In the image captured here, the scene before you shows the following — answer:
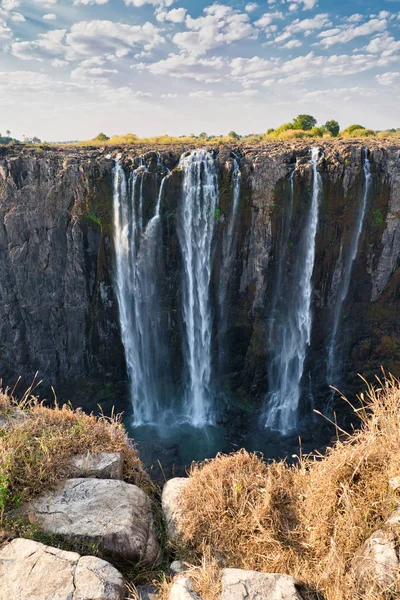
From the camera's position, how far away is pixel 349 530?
3.91m

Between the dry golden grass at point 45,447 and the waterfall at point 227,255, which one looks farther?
the waterfall at point 227,255

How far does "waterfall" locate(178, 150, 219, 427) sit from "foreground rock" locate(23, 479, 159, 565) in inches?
507

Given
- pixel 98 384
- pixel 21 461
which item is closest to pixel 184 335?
pixel 98 384

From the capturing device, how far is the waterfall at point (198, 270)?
1686 cm

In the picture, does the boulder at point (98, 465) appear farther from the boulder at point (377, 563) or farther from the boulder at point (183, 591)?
the boulder at point (377, 563)

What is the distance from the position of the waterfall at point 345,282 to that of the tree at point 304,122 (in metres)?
13.3

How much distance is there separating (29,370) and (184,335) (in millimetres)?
7793

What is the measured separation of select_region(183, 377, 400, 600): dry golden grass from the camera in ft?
12.7

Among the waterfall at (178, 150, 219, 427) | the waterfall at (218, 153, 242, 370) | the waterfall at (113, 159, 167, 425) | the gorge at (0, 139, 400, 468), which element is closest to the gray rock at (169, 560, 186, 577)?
the gorge at (0, 139, 400, 468)

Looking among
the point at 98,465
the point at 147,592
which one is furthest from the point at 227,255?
the point at 147,592

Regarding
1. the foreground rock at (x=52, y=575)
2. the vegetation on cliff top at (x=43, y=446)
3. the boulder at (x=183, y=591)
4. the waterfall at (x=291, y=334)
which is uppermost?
the vegetation on cliff top at (x=43, y=446)

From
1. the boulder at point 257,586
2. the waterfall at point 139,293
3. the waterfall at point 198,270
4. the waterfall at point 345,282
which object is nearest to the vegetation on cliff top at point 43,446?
the boulder at point 257,586

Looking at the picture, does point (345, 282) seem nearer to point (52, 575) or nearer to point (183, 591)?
point (183, 591)

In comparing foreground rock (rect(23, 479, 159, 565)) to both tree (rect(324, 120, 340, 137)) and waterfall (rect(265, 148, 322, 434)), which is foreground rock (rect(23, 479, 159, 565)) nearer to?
waterfall (rect(265, 148, 322, 434))
